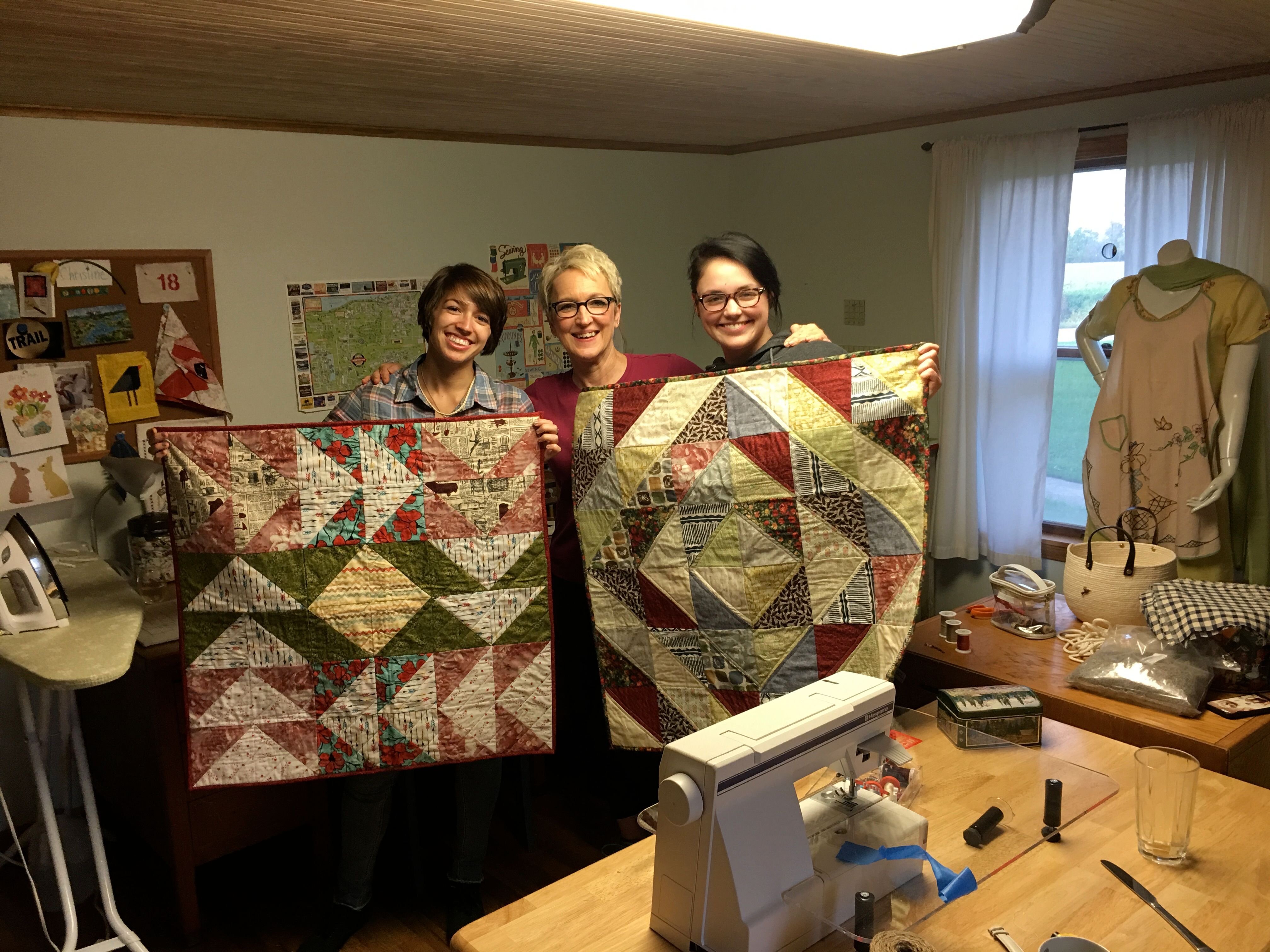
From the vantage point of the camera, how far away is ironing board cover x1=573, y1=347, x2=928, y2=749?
6.57ft

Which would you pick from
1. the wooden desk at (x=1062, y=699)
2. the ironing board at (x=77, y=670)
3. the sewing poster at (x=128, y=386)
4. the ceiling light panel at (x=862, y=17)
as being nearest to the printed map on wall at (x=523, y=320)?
the sewing poster at (x=128, y=386)

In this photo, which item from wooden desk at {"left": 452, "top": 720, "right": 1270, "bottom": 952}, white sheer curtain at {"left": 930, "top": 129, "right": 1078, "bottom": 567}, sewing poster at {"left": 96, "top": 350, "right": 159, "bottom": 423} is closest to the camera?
wooden desk at {"left": 452, "top": 720, "right": 1270, "bottom": 952}

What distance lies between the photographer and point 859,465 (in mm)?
A: 2014

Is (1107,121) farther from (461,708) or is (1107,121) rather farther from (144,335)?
(144,335)

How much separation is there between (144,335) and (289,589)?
4.27ft

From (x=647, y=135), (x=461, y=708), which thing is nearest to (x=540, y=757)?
(x=461, y=708)

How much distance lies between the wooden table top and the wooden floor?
34.4 inches

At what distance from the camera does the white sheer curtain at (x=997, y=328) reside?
3.43 m

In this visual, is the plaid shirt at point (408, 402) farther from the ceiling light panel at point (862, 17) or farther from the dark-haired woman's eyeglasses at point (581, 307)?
the ceiling light panel at point (862, 17)

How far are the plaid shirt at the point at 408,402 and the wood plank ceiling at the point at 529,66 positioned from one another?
760mm

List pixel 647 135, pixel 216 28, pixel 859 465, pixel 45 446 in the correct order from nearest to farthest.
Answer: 1. pixel 216 28
2. pixel 859 465
3. pixel 45 446
4. pixel 647 135

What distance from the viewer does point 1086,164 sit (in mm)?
3410

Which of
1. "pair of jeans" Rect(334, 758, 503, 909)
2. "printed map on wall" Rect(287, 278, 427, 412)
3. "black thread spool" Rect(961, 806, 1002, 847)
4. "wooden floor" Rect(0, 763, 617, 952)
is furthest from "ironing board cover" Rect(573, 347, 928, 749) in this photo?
"printed map on wall" Rect(287, 278, 427, 412)

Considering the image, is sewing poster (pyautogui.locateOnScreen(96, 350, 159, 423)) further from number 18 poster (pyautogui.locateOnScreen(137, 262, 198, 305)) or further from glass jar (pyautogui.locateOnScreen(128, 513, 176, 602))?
glass jar (pyautogui.locateOnScreen(128, 513, 176, 602))
